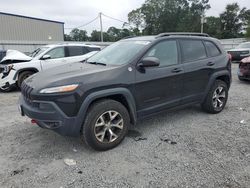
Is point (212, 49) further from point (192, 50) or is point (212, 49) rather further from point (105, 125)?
point (105, 125)

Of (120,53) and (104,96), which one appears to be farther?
(120,53)

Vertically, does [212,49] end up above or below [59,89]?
above

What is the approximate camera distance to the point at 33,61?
7809mm

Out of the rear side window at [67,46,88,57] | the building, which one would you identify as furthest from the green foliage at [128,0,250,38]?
the rear side window at [67,46,88,57]

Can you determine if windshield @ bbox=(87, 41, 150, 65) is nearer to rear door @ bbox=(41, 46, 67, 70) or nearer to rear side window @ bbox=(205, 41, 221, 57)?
rear side window @ bbox=(205, 41, 221, 57)

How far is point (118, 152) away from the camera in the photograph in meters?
3.29

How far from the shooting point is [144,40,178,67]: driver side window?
3775 mm

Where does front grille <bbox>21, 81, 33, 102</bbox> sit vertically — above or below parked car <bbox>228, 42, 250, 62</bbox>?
below

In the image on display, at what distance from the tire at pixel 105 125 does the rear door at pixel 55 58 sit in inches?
205

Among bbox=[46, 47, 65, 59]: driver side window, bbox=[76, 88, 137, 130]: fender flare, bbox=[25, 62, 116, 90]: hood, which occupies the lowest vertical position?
bbox=[76, 88, 137, 130]: fender flare

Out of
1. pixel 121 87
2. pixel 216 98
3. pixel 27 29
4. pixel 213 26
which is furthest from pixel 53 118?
pixel 213 26

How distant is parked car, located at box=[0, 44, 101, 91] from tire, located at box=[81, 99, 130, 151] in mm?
4560

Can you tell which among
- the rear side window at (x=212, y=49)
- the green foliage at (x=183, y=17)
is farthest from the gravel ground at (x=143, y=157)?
the green foliage at (x=183, y=17)

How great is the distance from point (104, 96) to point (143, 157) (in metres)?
1.05
